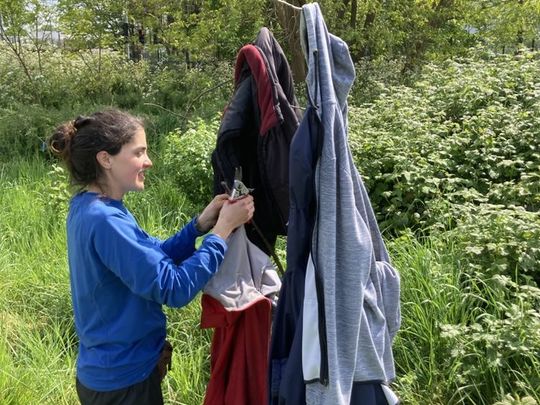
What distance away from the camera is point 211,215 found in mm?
2109

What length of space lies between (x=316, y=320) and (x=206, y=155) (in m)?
3.58

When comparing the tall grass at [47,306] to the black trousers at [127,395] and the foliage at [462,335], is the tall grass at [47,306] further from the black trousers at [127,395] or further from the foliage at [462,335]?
the foliage at [462,335]

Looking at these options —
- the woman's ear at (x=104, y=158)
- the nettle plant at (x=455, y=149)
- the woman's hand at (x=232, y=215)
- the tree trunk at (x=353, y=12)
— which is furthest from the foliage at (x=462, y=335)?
the tree trunk at (x=353, y=12)

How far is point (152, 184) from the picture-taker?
6.11 metres

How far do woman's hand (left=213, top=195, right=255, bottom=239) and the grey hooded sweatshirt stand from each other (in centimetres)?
39

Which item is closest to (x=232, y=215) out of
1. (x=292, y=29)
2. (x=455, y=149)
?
(x=455, y=149)

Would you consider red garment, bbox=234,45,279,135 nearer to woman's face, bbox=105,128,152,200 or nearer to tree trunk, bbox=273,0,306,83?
woman's face, bbox=105,128,152,200

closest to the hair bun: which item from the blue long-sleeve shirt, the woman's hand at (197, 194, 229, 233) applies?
the blue long-sleeve shirt

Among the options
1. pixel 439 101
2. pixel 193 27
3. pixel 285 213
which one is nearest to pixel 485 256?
pixel 285 213

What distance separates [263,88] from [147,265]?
68 centimetres

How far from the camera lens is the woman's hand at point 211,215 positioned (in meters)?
2.07

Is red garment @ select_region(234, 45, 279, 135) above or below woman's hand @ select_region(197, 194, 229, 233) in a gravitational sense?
above

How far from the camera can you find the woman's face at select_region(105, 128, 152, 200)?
194 centimetres

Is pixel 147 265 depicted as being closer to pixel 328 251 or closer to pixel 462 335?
pixel 328 251
